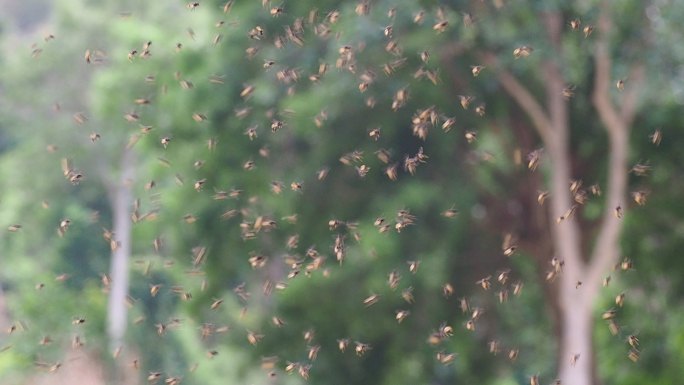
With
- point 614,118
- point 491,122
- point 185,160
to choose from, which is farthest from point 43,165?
point 614,118

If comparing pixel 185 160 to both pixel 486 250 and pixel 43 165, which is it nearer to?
pixel 486 250

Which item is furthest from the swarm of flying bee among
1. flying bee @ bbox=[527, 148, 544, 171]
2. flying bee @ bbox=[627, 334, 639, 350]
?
flying bee @ bbox=[527, 148, 544, 171]

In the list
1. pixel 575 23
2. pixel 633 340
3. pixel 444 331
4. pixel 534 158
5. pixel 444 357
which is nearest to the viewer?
pixel 534 158

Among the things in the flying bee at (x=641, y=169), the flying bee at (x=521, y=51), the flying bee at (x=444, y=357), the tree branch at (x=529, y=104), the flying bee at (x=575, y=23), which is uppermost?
the flying bee at (x=521, y=51)

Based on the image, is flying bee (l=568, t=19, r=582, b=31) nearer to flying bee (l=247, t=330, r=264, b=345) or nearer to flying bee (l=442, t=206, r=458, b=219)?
flying bee (l=442, t=206, r=458, b=219)

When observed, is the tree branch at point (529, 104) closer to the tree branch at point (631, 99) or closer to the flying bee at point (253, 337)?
the tree branch at point (631, 99)

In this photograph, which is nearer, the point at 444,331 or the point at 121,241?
the point at 444,331

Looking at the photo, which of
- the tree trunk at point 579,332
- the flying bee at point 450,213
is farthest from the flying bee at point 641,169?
the flying bee at point 450,213

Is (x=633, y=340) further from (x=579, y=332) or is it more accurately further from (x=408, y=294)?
(x=579, y=332)

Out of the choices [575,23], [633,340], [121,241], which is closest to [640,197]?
[633,340]

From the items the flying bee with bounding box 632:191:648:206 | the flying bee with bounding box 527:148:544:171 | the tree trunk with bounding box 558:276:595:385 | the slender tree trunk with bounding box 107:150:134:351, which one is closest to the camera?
the flying bee with bounding box 527:148:544:171

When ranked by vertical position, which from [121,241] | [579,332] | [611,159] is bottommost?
[579,332]
